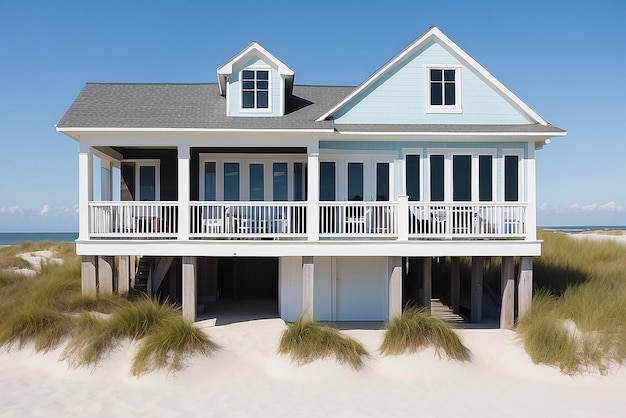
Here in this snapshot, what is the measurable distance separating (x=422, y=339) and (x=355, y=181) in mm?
5304

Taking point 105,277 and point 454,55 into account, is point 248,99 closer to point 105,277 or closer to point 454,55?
point 454,55

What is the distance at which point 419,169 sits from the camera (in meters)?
15.2

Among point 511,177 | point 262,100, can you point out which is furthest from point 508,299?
point 262,100

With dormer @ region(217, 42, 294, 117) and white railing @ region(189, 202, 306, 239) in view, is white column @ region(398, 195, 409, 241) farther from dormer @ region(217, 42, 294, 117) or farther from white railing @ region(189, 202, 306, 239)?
dormer @ region(217, 42, 294, 117)

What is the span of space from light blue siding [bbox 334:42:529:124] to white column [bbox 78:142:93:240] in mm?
7250

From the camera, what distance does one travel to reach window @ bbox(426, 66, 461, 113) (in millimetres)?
Answer: 15445

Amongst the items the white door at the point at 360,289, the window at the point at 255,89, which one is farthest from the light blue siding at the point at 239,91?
the white door at the point at 360,289

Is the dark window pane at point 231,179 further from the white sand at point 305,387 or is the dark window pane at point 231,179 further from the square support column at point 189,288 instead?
the white sand at point 305,387

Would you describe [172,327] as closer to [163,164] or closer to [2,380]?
[2,380]

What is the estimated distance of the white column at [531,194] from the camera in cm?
1413

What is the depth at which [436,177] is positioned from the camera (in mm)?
15219

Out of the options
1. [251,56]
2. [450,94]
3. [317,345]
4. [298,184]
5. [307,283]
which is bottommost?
[317,345]

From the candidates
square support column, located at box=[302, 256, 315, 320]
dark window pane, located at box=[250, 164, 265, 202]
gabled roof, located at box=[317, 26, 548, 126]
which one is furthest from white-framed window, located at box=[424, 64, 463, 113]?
square support column, located at box=[302, 256, 315, 320]

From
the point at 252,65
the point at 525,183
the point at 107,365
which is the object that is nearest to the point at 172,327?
the point at 107,365
